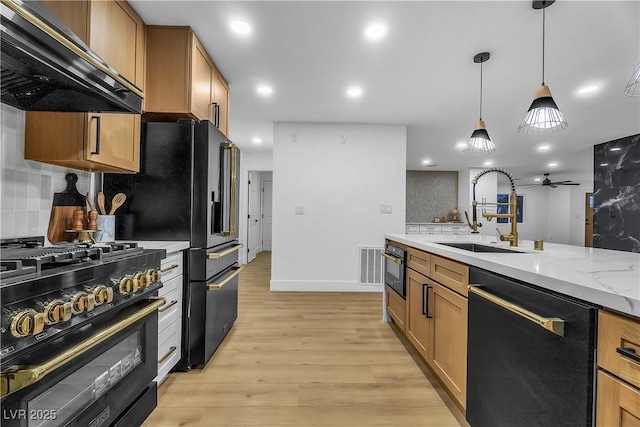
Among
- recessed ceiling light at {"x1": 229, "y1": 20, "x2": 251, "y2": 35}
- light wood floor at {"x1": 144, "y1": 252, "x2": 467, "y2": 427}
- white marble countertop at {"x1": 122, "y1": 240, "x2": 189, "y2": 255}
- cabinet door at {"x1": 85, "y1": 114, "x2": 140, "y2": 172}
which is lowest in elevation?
light wood floor at {"x1": 144, "y1": 252, "x2": 467, "y2": 427}

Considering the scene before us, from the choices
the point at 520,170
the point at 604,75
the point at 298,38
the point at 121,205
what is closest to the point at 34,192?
the point at 121,205

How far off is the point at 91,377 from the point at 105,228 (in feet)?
3.40

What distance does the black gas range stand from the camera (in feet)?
2.45

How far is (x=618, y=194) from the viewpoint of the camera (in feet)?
17.3

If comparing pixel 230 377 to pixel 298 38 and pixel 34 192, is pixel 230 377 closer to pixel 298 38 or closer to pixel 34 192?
pixel 34 192

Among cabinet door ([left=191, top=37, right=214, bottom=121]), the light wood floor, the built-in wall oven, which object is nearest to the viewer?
the light wood floor

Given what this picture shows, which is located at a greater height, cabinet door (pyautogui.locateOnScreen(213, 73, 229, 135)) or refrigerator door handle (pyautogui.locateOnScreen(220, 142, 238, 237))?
cabinet door (pyautogui.locateOnScreen(213, 73, 229, 135))

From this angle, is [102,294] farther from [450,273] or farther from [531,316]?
[450,273]

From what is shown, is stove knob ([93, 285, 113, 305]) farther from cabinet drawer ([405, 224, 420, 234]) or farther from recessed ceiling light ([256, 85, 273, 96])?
cabinet drawer ([405, 224, 420, 234])

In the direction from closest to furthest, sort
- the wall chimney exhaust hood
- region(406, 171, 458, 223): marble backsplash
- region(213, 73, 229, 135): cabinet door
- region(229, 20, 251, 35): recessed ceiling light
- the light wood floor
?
1. the wall chimney exhaust hood
2. the light wood floor
3. region(229, 20, 251, 35): recessed ceiling light
4. region(213, 73, 229, 135): cabinet door
5. region(406, 171, 458, 223): marble backsplash

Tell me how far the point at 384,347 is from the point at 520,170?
8.69 m

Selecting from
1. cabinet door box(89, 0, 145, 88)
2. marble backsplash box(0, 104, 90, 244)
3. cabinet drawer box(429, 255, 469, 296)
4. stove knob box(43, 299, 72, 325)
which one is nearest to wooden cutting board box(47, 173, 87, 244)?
marble backsplash box(0, 104, 90, 244)

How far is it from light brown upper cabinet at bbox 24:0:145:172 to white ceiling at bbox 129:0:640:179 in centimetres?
34

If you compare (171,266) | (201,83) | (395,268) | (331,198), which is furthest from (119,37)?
(331,198)
